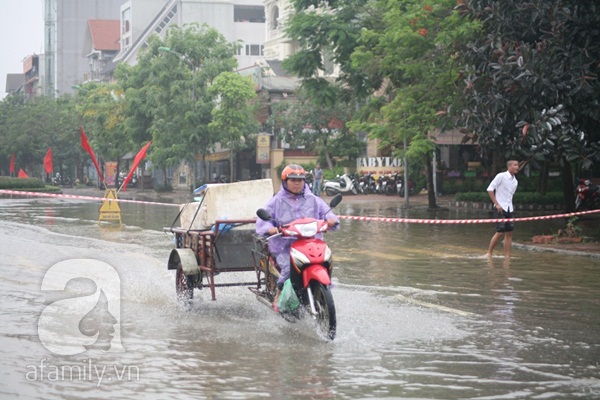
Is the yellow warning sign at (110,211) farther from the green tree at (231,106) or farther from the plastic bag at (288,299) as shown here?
the green tree at (231,106)

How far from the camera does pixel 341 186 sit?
1932 inches

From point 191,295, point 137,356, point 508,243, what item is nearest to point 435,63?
point 508,243

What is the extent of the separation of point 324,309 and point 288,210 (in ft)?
4.49

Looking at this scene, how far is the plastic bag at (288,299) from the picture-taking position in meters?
8.88

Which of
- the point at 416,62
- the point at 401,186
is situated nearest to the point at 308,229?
the point at 416,62

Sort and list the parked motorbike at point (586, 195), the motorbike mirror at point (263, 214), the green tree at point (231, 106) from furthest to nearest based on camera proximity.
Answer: the green tree at point (231, 106) → the parked motorbike at point (586, 195) → the motorbike mirror at point (263, 214)

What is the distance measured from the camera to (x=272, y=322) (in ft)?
32.1

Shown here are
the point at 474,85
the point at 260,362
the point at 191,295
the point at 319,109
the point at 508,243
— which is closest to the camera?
the point at 260,362

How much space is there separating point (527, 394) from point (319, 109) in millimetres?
46224

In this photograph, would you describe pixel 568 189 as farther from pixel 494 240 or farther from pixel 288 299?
pixel 288 299

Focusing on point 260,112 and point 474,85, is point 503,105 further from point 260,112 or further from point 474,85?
point 260,112

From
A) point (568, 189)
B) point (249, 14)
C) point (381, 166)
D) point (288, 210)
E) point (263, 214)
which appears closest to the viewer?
point (263, 214)

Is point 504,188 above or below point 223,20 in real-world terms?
below

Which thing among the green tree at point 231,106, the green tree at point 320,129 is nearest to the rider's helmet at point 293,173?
the green tree at point 320,129
